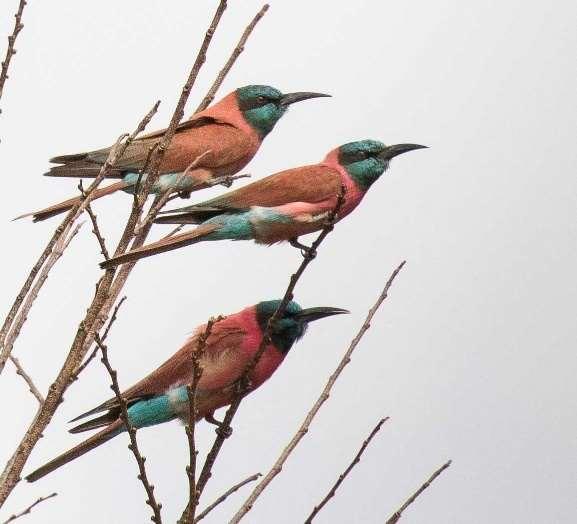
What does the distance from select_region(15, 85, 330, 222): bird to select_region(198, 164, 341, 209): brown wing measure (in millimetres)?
425

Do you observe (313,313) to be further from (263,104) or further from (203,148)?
(263,104)

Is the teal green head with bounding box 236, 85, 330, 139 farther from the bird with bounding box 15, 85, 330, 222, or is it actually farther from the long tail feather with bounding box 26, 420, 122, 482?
the long tail feather with bounding box 26, 420, 122, 482

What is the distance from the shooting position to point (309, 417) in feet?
8.29

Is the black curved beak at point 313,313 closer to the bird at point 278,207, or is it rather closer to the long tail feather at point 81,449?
the bird at point 278,207

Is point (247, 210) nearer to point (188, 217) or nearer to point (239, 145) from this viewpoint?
point (188, 217)

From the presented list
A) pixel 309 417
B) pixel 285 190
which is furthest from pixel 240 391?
pixel 285 190

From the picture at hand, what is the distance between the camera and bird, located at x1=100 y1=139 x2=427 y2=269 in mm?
3844

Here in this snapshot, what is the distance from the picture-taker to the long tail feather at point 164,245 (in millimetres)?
2793

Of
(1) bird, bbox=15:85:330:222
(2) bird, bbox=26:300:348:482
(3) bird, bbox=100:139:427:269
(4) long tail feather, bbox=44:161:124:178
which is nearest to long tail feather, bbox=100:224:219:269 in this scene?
(3) bird, bbox=100:139:427:269

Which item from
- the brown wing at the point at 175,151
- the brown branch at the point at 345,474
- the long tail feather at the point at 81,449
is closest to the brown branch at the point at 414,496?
the brown branch at the point at 345,474

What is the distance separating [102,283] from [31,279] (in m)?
0.17

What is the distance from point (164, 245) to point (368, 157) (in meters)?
1.35

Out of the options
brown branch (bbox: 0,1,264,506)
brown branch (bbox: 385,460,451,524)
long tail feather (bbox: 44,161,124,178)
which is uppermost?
long tail feather (bbox: 44,161,124,178)

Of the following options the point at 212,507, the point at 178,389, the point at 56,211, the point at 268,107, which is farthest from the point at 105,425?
the point at 268,107
